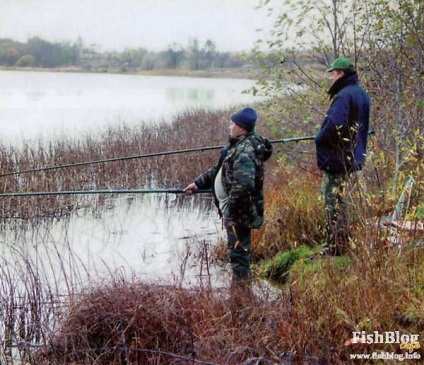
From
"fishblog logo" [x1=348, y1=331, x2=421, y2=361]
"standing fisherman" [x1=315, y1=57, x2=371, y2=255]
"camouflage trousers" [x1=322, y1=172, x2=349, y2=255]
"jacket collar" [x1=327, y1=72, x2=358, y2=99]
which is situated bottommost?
"fishblog logo" [x1=348, y1=331, x2=421, y2=361]

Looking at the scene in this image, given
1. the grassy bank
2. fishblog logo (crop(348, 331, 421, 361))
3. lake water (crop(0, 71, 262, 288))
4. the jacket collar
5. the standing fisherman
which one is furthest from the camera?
lake water (crop(0, 71, 262, 288))

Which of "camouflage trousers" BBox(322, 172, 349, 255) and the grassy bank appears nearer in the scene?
the grassy bank

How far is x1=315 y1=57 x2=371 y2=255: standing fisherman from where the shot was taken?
4.56m

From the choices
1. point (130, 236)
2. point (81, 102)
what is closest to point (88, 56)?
point (81, 102)

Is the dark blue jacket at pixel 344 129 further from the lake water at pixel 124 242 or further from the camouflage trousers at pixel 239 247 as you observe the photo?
the lake water at pixel 124 242

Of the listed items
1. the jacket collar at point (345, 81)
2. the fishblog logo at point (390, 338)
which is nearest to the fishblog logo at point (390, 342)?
the fishblog logo at point (390, 338)

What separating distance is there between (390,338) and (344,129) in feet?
6.07

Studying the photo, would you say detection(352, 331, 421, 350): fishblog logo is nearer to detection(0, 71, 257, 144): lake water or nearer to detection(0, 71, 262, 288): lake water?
detection(0, 71, 262, 288): lake water

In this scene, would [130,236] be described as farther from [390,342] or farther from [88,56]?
[88,56]

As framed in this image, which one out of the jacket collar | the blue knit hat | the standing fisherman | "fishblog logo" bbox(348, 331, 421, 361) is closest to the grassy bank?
"fishblog logo" bbox(348, 331, 421, 361)

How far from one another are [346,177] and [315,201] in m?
1.74

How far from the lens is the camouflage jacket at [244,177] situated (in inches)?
164

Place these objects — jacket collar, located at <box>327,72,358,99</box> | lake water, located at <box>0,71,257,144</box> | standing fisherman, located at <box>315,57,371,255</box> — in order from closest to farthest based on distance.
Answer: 1. standing fisherman, located at <box>315,57,371,255</box>
2. jacket collar, located at <box>327,72,358,99</box>
3. lake water, located at <box>0,71,257,144</box>

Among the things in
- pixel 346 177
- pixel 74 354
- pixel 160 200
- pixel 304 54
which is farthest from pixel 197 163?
pixel 74 354
